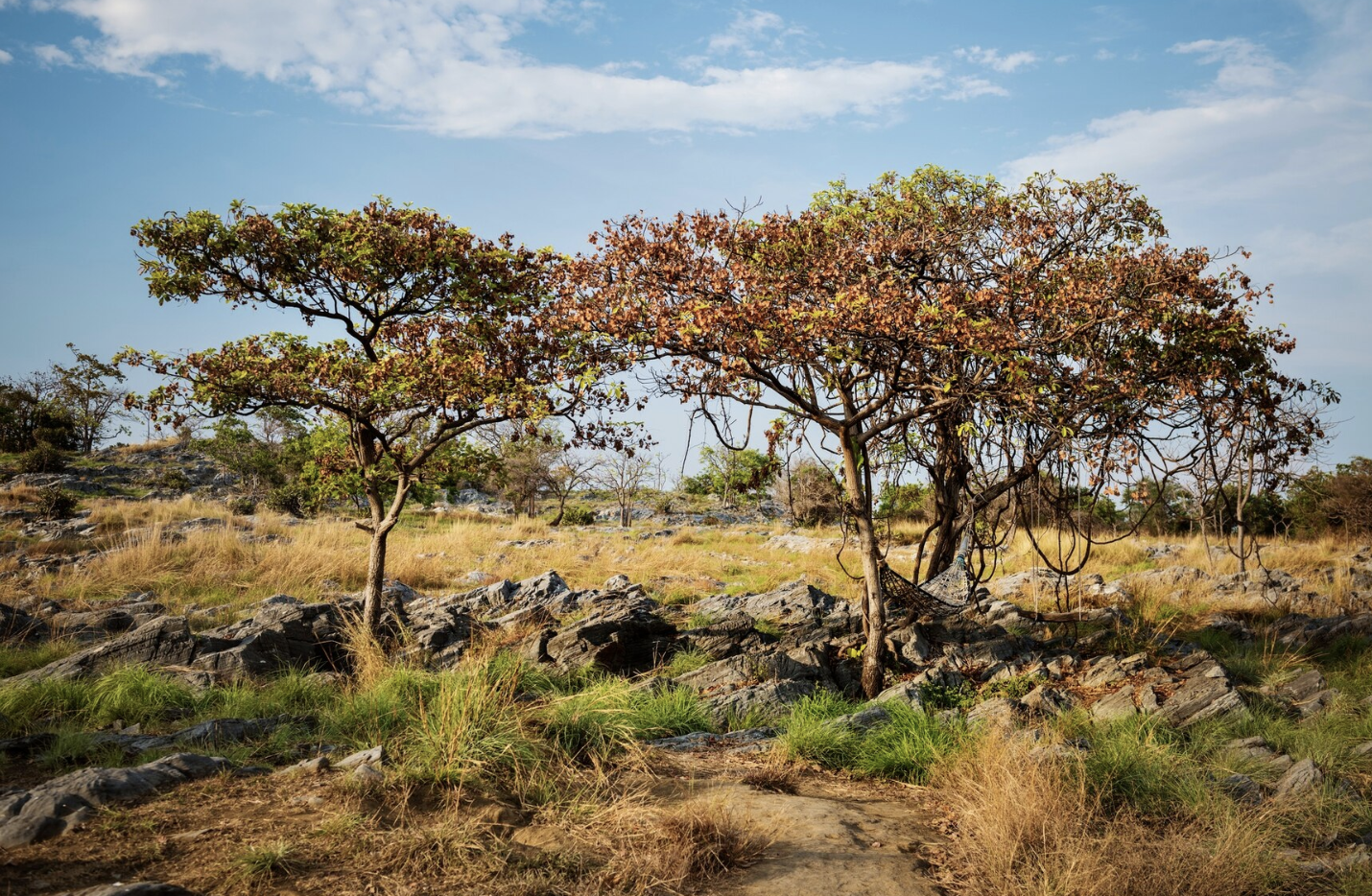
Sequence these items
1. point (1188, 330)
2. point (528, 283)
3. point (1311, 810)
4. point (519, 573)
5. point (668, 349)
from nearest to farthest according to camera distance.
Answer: point (1311, 810) < point (668, 349) < point (1188, 330) < point (528, 283) < point (519, 573)

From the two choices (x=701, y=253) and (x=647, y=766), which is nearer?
(x=647, y=766)

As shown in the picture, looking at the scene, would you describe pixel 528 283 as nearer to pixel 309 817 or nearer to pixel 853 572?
pixel 309 817

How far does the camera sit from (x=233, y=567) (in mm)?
16359

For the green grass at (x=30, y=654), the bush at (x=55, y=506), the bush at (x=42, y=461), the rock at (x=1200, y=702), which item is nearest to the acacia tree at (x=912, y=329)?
the rock at (x=1200, y=702)

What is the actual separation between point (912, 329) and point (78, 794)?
709 cm

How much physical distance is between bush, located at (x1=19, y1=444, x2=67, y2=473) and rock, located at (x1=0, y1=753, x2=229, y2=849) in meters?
37.0

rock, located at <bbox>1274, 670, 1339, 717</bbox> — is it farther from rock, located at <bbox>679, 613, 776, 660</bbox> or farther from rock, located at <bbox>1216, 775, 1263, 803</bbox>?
rock, located at <bbox>679, 613, 776, 660</bbox>

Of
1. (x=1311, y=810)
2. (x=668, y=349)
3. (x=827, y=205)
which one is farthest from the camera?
(x=827, y=205)

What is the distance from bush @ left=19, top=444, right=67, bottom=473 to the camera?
3459 cm

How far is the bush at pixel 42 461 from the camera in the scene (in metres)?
34.6

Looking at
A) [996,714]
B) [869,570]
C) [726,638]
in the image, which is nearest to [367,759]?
[996,714]

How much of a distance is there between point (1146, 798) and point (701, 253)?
6.22 meters

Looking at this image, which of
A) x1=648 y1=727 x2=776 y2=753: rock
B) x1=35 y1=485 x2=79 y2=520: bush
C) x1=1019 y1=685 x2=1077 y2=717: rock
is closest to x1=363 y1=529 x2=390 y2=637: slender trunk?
x1=648 y1=727 x2=776 y2=753: rock

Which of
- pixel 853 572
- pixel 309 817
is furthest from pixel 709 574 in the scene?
pixel 309 817
